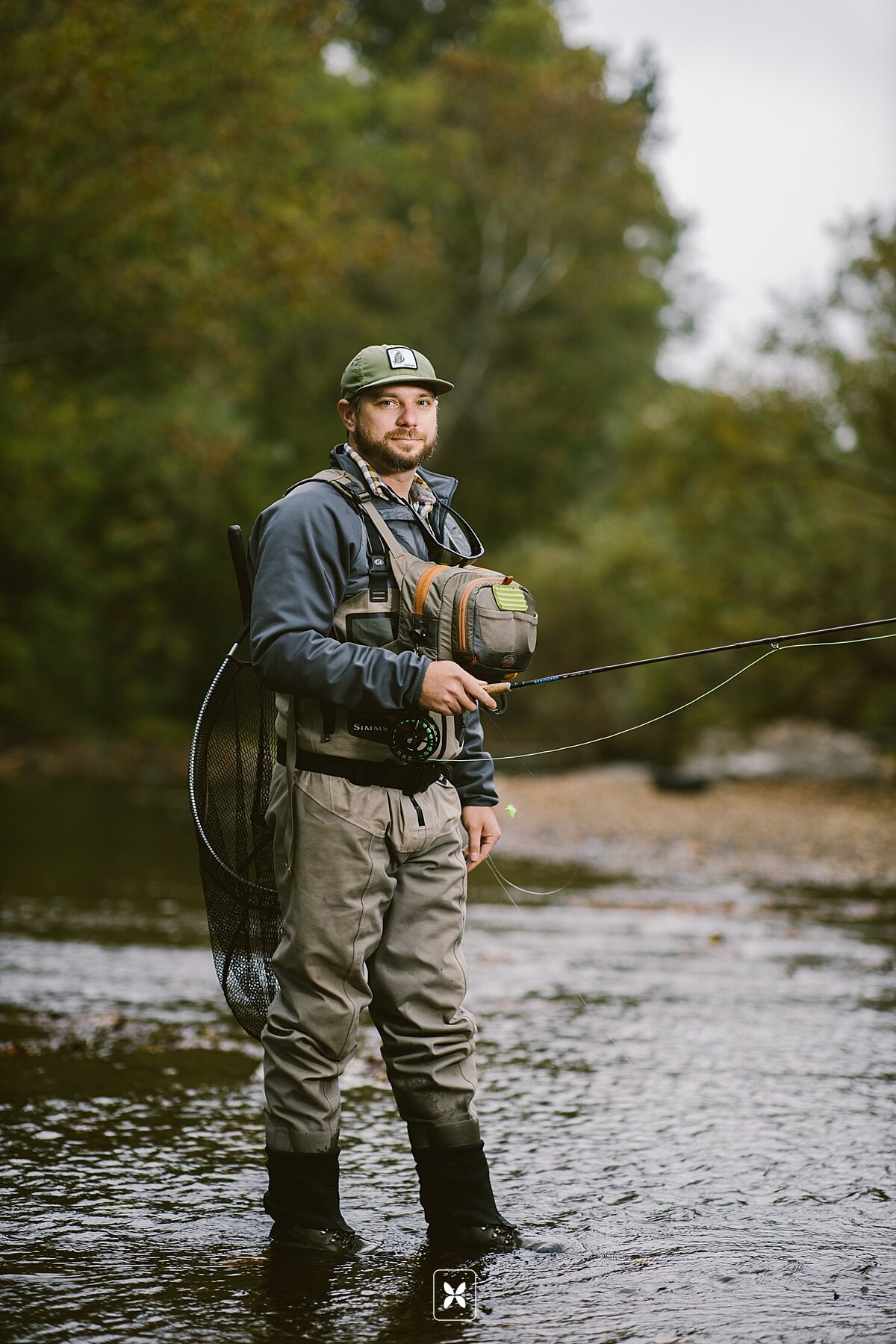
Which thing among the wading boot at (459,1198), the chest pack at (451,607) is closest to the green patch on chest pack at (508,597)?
the chest pack at (451,607)

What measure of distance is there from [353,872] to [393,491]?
3.18ft

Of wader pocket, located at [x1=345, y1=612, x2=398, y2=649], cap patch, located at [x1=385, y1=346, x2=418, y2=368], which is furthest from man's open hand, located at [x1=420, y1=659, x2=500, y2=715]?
cap patch, located at [x1=385, y1=346, x2=418, y2=368]

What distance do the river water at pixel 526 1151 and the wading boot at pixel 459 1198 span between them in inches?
3.2

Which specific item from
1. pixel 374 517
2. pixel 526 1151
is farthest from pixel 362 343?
pixel 374 517

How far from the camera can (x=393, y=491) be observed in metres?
3.93

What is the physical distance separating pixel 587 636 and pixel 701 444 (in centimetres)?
788

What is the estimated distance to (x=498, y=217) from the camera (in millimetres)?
39844

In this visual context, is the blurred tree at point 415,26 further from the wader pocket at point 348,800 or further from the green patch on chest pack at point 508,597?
the wader pocket at point 348,800

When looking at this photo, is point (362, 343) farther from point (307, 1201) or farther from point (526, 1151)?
point (307, 1201)

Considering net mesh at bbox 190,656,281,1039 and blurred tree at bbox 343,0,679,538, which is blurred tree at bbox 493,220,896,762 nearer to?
blurred tree at bbox 343,0,679,538

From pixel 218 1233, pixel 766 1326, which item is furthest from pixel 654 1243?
pixel 218 1233

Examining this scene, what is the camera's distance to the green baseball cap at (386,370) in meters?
3.87

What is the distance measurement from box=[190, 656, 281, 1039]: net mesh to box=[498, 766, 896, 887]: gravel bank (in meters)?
6.85

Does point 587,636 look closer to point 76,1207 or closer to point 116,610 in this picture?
point 116,610
